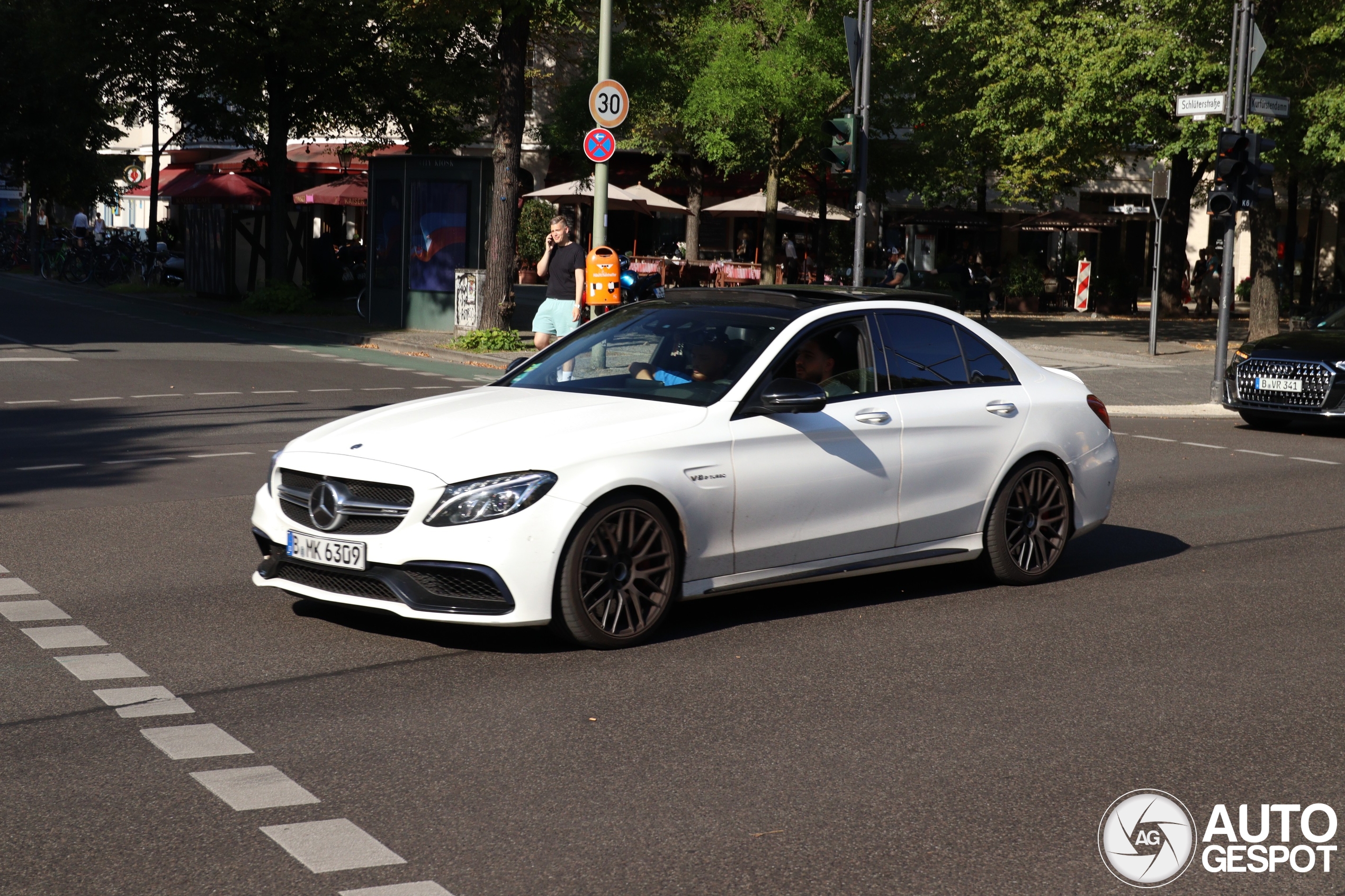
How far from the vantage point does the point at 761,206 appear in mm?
43688

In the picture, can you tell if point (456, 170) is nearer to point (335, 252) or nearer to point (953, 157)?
point (335, 252)

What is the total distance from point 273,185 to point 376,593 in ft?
86.3

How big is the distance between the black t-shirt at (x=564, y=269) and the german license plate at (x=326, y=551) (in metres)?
12.7

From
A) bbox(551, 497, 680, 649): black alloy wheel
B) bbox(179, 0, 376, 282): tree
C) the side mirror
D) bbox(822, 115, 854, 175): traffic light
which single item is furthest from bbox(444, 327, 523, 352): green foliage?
bbox(551, 497, 680, 649): black alloy wheel

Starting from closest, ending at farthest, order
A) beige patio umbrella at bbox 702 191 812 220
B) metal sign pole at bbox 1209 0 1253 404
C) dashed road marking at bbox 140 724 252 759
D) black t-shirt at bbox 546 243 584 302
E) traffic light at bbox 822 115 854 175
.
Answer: dashed road marking at bbox 140 724 252 759 → black t-shirt at bbox 546 243 584 302 → metal sign pole at bbox 1209 0 1253 404 → traffic light at bbox 822 115 854 175 → beige patio umbrella at bbox 702 191 812 220

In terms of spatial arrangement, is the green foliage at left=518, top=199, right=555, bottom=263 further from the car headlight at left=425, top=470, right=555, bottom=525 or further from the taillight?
the car headlight at left=425, top=470, right=555, bottom=525

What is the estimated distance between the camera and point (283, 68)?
30.7 m

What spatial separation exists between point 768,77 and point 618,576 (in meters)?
30.8

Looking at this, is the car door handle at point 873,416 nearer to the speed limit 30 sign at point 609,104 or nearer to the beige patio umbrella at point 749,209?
the speed limit 30 sign at point 609,104

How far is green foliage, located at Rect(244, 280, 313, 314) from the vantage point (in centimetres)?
3038

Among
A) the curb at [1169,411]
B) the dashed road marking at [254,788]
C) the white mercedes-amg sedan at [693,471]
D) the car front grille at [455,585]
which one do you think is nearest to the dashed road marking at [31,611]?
the white mercedes-amg sedan at [693,471]

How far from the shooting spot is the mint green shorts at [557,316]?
1916 cm

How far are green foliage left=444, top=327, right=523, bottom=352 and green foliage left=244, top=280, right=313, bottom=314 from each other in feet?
25.2

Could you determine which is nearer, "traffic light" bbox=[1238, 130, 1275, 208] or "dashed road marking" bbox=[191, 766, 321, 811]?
"dashed road marking" bbox=[191, 766, 321, 811]
